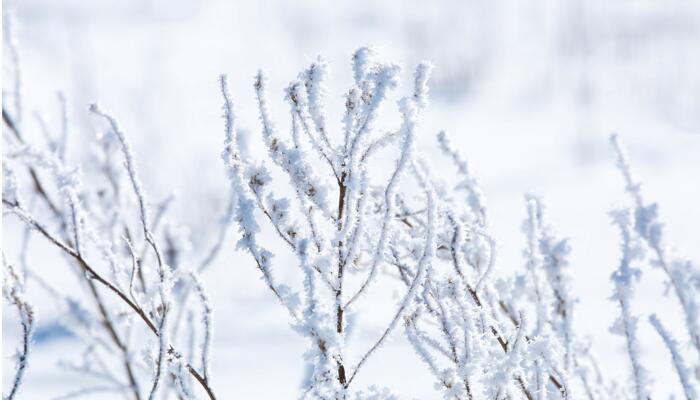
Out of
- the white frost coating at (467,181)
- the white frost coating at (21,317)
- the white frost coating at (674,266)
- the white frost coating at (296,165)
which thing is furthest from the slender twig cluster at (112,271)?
the white frost coating at (674,266)

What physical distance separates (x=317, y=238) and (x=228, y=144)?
0.23 m

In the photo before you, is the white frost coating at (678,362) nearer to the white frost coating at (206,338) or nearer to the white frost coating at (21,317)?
the white frost coating at (206,338)

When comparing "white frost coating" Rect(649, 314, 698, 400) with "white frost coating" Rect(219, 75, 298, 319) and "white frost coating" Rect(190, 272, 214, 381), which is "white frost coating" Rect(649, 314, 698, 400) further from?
"white frost coating" Rect(190, 272, 214, 381)

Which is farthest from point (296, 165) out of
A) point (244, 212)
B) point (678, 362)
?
point (678, 362)

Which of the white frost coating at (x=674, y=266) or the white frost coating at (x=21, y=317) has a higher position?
the white frost coating at (x=674, y=266)

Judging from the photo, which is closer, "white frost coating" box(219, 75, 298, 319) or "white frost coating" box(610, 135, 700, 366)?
"white frost coating" box(219, 75, 298, 319)

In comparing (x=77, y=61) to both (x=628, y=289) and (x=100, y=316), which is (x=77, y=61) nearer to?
(x=100, y=316)

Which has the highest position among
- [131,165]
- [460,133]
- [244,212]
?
[460,133]

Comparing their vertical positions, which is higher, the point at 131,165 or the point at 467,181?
the point at 467,181

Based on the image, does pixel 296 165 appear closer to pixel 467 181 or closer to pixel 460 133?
pixel 467 181

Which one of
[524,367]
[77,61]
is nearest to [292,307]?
[524,367]

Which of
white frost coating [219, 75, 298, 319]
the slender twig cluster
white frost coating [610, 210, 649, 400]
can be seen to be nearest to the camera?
white frost coating [219, 75, 298, 319]

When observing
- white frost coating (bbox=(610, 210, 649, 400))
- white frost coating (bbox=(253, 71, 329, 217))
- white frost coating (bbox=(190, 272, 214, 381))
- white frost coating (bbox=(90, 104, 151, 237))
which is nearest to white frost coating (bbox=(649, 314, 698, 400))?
white frost coating (bbox=(610, 210, 649, 400))

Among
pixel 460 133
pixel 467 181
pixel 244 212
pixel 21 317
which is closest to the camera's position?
pixel 244 212
